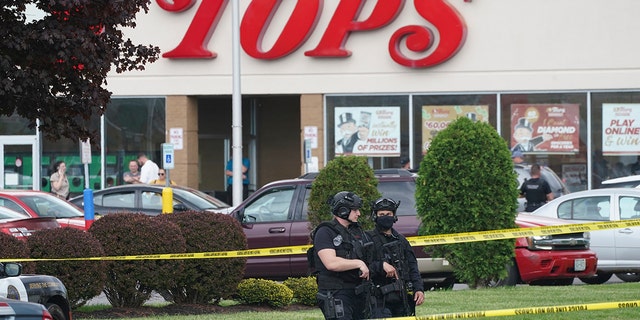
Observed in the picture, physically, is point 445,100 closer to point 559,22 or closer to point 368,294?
point 559,22

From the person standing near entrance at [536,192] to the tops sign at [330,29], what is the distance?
7336 mm

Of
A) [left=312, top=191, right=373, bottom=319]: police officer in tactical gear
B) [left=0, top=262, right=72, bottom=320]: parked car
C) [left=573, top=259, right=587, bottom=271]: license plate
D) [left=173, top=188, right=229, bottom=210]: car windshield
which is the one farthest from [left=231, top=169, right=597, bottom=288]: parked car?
[left=312, top=191, right=373, bottom=319]: police officer in tactical gear

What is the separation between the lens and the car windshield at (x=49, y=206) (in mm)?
19875

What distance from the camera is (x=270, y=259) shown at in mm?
17609

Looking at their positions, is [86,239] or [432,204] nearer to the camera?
[86,239]

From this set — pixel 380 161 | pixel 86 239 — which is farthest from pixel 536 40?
pixel 86 239

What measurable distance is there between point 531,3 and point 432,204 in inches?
572

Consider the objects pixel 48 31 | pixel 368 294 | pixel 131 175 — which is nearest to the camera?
pixel 368 294

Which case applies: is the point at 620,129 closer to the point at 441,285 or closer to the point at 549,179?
the point at 549,179

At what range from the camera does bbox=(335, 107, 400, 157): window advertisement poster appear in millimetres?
30877

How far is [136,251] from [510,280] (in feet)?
18.4

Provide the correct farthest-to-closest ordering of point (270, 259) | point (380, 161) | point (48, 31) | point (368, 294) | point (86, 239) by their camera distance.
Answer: point (380, 161) < point (270, 259) < point (86, 239) < point (48, 31) < point (368, 294)

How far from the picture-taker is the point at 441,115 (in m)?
30.7

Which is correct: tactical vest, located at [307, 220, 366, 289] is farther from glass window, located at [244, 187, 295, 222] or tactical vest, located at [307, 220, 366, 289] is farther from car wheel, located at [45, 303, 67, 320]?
glass window, located at [244, 187, 295, 222]
